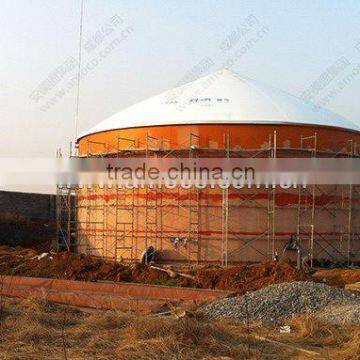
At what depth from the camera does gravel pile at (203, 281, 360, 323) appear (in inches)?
438

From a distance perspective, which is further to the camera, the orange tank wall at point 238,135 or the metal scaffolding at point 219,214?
the orange tank wall at point 238,135

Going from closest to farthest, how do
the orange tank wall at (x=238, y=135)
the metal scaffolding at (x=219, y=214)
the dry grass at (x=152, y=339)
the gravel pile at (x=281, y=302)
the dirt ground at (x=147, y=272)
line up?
the dry grass at (x=152, y=339) < the gravel pile at (x=281, y=302) < the dirt ground at (x=147, y=272) < the metal scaffolding at (x=219, y=214) < the orange tank wall at (x=238, y=135)

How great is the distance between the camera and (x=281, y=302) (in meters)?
11.7

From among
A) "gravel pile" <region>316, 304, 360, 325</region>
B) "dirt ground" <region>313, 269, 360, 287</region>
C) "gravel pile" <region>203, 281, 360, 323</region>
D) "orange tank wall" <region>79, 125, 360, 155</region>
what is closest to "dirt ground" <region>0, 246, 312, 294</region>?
"dirt ground" <region>313, 269, 360, 287</region>

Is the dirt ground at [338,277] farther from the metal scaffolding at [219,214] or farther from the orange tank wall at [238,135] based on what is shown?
the orange tank wall at [238,135]

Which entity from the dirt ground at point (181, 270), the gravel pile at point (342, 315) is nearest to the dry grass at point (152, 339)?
the gravel pile at point (342, 315)

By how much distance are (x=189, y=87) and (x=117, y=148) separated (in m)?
3.85

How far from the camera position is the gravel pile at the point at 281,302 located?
1112 cm

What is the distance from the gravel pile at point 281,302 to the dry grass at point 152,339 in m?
1.27

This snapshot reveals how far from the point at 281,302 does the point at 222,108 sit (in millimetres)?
9442

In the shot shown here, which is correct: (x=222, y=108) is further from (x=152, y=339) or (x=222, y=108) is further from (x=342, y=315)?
(x=152, y=339)

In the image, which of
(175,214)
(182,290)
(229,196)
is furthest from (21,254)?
(182,290)

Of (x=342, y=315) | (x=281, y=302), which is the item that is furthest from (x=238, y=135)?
(x=342, y=315)

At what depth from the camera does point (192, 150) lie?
1883 cm
